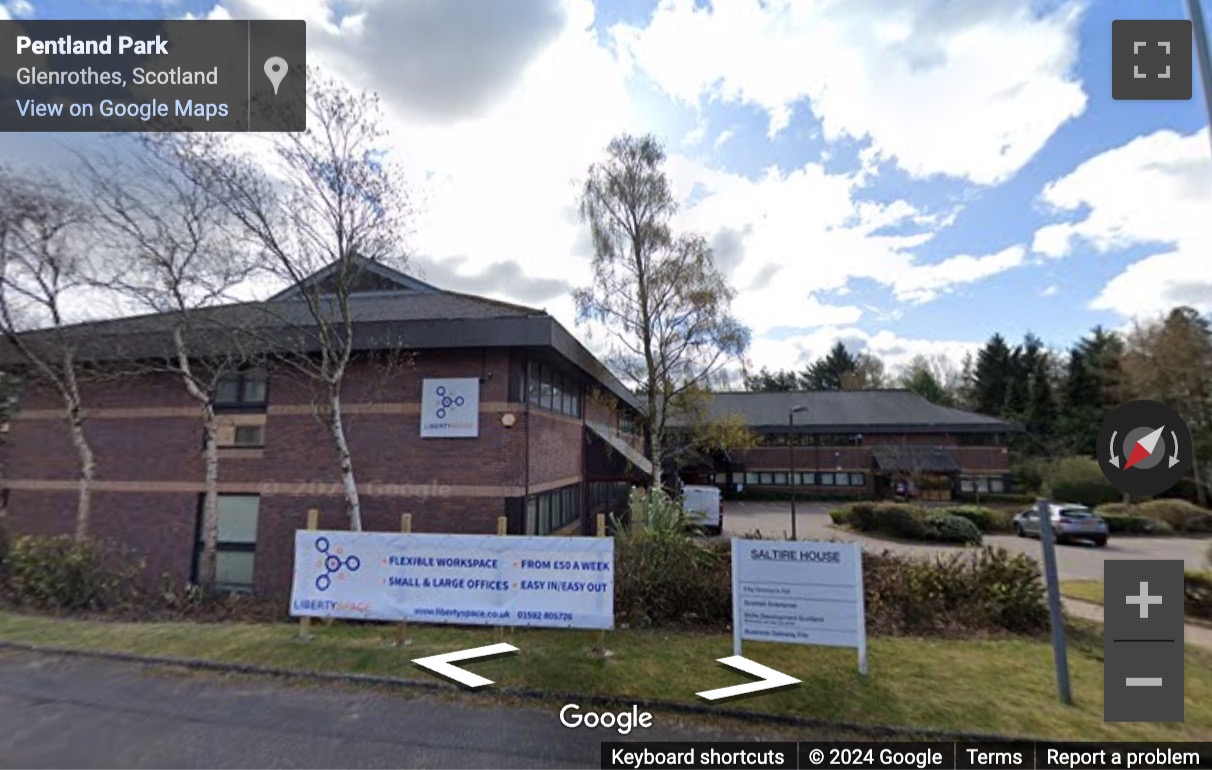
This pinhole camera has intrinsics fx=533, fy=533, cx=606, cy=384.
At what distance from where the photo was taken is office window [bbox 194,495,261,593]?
11562 mm

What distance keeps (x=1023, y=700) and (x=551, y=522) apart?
367 inches

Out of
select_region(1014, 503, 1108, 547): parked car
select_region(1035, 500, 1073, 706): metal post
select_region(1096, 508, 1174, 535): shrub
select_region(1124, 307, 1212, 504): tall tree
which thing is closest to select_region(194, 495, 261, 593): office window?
select_region(1035, 500, 1073, 706): metal post

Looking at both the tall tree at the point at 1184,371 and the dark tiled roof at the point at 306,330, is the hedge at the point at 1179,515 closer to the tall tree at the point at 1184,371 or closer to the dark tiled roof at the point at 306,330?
the tall tree at the point at 1184,371

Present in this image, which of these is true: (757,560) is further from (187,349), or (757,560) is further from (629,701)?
(187,349)

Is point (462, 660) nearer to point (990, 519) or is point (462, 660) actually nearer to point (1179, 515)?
point (990, 519)

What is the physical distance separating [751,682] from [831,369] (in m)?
76.4

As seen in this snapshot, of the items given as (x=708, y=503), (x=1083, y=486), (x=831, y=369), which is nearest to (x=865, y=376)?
(x=831, y=369)

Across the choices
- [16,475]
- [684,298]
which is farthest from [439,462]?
[16,475]

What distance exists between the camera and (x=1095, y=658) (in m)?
7.20

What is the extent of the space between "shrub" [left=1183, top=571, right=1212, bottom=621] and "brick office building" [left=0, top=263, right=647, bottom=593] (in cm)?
1256

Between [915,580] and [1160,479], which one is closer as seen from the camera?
[1160,479]

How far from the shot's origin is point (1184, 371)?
2455 centimetres

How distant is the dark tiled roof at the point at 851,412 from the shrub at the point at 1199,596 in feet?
80.1

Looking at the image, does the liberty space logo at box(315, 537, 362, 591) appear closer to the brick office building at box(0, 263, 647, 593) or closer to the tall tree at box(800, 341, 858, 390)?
the brick office building at box(0, 263, 647, 593)
